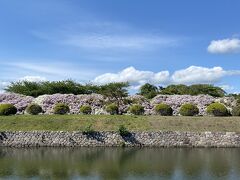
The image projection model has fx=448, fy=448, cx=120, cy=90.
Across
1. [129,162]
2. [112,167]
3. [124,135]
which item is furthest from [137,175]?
[124,135]

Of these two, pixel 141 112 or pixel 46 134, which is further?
pixel 141 112

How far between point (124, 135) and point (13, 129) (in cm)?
978

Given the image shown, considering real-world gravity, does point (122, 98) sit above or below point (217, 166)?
above

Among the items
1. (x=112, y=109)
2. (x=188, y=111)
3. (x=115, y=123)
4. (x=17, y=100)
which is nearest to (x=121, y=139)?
(x=115, y=123)

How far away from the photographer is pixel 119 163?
28.7 metres

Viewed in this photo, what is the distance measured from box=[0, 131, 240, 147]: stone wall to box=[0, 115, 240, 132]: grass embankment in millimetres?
1002

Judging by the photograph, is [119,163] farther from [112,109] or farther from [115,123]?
[112,109]

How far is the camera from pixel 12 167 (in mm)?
25812

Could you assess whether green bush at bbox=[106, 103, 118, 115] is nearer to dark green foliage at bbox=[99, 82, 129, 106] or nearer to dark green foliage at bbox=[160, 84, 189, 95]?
dark green foliage at bbox=[99, 82, 129, 106]

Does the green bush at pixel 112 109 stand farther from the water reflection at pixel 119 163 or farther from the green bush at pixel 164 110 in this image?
the water reflection at pixel 119 163

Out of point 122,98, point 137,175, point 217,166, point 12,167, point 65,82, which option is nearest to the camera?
point 137,175

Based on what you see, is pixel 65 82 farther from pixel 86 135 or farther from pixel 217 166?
pixel 217 166

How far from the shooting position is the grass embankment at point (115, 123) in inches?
1582

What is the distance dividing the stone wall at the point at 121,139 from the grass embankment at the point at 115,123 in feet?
3.29
